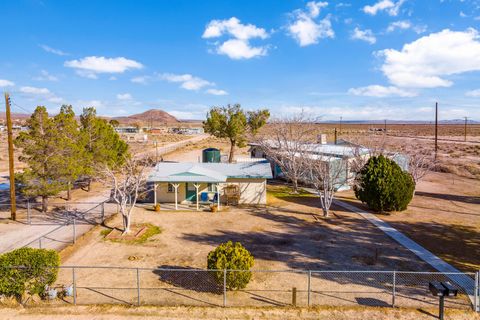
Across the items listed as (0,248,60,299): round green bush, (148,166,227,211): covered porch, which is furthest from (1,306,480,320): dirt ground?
(148,166,227,211): covered porch

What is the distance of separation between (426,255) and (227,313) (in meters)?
11.9

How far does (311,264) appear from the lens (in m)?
16.5

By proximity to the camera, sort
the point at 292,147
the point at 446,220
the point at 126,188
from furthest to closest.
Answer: the point at 292,147 → the point at 446,220 → the point at 126,188

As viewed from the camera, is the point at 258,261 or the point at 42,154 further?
the point at 42,154

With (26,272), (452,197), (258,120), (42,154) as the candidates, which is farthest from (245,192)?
(258,120)

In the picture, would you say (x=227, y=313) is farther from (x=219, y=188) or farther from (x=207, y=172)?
(x=207, y=172)

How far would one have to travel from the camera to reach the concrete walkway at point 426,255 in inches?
558

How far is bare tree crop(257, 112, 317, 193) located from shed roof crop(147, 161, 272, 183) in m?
3.86

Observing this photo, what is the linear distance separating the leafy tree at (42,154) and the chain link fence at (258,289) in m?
10.9

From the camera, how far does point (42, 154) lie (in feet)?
79.4

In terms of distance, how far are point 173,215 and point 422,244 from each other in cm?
1732

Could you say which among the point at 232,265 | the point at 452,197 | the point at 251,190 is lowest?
the point at 452,197

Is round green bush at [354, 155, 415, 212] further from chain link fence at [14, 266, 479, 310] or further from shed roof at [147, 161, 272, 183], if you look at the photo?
chain link fence at [14, 266, 479, 310]

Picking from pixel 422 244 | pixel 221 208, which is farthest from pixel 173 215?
pixel 422 244
